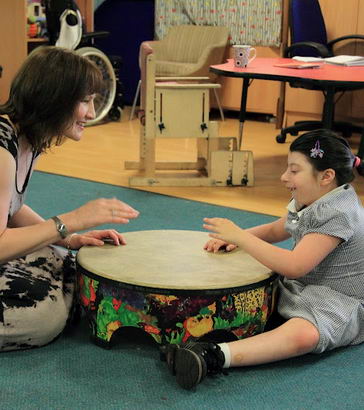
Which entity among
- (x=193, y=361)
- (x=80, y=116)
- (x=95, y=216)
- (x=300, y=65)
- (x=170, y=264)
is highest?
(x=80, y=116)

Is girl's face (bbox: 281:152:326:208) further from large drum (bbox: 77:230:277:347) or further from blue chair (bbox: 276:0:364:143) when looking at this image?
blue chair (bbox: 276:0:364:143)

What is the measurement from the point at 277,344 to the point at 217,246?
1.17 feet

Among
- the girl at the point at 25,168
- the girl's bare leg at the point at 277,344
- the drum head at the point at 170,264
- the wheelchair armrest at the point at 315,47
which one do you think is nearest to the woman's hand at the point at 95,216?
the girl at the point at 25,168

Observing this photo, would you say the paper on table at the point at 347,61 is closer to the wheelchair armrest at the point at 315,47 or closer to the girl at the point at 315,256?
the wheelchair armrest at the point at 315,47

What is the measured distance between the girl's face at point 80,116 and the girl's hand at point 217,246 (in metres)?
0.47

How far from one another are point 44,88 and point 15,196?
1.05ft

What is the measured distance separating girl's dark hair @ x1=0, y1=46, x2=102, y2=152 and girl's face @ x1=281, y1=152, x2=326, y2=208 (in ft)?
1.85

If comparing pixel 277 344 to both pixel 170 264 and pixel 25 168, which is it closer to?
pixel 170 264

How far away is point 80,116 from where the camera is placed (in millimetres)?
1993

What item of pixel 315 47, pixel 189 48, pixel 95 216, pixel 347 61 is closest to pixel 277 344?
pixel 95 216

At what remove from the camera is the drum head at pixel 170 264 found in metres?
1.91

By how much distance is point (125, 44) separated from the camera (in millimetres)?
6832

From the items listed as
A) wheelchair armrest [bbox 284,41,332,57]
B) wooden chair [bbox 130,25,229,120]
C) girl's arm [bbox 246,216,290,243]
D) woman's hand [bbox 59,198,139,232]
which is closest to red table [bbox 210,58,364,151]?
wheelchair armrest [bbox 284,41,332,57]

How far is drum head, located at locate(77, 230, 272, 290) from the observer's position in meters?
1.91
